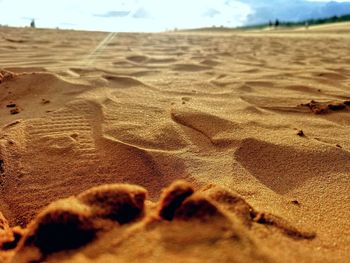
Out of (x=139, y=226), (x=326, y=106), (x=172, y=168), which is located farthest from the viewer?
(x=326, y=106)

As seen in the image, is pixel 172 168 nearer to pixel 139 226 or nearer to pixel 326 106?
pixel 139 226

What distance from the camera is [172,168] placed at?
119 centimetres

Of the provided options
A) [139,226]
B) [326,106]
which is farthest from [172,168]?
[326,106]

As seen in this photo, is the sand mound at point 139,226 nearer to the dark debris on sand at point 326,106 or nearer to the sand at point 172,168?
the sand at point 172,168

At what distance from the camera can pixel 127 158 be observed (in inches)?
49.2

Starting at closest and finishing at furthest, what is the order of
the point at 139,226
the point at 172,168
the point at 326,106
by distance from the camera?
1. the point at 139,226
2. the point at 172,168
3. the point at 326,106

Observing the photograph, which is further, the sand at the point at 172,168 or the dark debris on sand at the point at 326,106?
the dark debris on sand at the point at 326,106

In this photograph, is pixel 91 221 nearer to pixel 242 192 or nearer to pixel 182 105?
pixel 242 192

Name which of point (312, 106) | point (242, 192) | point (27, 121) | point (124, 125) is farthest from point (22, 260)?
point (312, 106)

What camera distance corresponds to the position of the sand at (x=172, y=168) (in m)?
0.61

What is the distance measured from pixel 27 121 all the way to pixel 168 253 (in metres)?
1.18

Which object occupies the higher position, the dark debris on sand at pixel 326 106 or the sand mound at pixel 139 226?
the sand mound at pixel 139 226

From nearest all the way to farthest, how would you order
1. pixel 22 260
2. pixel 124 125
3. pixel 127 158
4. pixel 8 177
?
pixel 22 260, pixel 8 177, pixel 127 158, pixel 124 125

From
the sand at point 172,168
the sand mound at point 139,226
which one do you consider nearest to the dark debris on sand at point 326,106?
the sand at point 172,168
